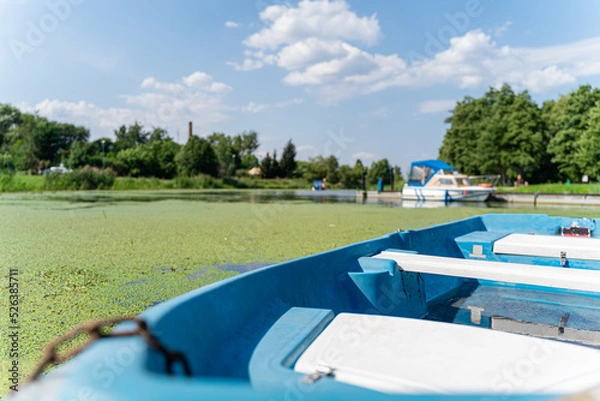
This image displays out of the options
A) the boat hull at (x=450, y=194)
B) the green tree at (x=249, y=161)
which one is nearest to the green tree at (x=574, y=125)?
the boat hull at (x=450, y=194)

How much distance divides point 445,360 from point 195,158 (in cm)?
3672

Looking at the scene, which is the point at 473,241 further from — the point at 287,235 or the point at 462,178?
the point at 462,178

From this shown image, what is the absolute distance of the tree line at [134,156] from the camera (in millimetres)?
32406

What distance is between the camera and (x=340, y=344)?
1.35 m

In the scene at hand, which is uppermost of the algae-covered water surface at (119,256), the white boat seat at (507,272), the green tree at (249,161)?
the green tree at (249,161)

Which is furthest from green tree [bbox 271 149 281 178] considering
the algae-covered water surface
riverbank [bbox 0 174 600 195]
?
the algae-covered water surface

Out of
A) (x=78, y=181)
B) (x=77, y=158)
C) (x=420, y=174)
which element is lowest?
(x=78, y=181)

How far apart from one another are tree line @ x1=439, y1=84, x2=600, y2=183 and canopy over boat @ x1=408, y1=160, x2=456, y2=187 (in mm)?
7168

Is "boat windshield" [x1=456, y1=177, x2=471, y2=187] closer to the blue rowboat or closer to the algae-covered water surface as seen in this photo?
the algae-covered water surface

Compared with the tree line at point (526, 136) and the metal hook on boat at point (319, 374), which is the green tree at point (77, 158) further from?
the metal hook on boat at point (319, 374)

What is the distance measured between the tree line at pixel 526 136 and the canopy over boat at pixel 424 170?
717 cm

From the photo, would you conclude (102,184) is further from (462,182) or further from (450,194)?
(462,182)

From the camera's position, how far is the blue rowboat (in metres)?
0.84

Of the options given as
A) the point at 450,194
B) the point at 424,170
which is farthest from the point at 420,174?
the point at 450,194
